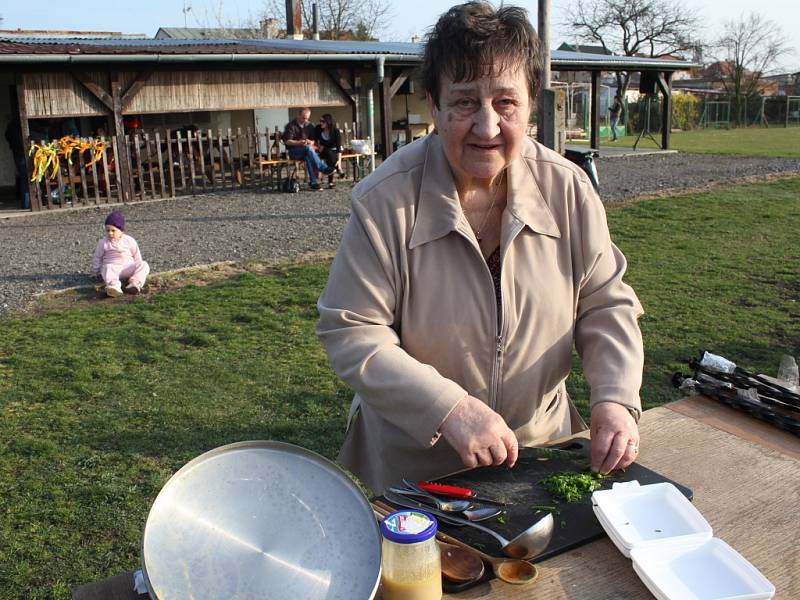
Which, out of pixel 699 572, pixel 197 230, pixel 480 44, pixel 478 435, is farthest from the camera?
pixel 197 230

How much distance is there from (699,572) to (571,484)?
0.37 m

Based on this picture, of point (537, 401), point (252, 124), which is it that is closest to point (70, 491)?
point (537, 401)

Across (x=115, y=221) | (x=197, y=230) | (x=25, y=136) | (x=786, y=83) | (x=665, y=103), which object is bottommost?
(x=197, y=230)

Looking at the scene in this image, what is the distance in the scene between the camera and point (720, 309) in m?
7.08

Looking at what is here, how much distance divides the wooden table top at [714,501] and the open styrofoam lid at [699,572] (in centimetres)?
5

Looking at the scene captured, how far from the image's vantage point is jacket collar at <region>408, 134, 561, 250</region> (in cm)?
207

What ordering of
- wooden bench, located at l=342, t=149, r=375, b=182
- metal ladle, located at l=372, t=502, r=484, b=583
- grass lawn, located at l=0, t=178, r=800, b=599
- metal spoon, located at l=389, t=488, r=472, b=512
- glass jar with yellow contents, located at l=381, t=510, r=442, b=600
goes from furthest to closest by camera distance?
wooden bench, located at l=342, t=149, r=375, b=182 < grass lawn, located at l=0, t=178, r=800, b=599 < metal spoon, located at l=389, t=488, r=472, b=512 < metal ladle, located at l=372, t=502, r=484, b=583 < glass jar with yellow contents, located at l=381, t=510, r=442, b=600

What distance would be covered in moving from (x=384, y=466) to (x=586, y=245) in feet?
2.76

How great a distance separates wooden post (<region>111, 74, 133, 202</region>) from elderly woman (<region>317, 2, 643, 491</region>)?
13.3m

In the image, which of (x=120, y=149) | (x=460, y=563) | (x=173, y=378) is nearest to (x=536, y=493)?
(x=460, y=563)

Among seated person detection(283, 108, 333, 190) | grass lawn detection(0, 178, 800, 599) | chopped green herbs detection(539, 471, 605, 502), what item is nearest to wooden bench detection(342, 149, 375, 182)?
seated person detection(283, 108, 333, 190)

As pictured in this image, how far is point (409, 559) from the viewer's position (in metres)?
1.47

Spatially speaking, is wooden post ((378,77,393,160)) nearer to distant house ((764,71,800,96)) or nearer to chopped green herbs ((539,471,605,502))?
chopped green herbs ((539,471,605,502))

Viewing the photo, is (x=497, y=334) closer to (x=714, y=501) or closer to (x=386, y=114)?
(x=714, y=501)
